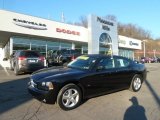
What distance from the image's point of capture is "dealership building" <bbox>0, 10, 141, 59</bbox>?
21.8 m

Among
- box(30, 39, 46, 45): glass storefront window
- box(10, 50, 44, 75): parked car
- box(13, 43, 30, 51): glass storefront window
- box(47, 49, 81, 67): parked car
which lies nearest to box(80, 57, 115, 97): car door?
box(10, 50, 44, 75): parked car

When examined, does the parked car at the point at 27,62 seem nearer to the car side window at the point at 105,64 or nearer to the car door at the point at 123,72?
the car door at the point at 123,72

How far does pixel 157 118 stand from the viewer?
19.7 feet

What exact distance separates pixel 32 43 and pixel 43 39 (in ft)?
6.26

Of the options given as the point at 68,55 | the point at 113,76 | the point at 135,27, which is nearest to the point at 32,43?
the point at 68,55

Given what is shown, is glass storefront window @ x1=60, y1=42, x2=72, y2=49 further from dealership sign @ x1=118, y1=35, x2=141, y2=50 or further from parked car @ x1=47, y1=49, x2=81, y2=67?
dealership sign @ x1=118, y1=35, x2=141, y2=50

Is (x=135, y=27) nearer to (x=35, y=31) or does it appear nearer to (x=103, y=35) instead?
(x=103, y=35)

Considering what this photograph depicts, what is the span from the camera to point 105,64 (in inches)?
322

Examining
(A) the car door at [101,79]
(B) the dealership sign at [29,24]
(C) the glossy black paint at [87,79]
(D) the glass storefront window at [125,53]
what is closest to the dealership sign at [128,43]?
(D) the glass storefront window at [125,53]

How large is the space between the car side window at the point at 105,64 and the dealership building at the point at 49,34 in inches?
567

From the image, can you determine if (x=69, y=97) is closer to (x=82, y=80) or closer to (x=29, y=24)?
(x=82, y=80)

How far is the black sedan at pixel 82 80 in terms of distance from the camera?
6.52 metres

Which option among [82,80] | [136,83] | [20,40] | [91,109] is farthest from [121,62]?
[20,40]

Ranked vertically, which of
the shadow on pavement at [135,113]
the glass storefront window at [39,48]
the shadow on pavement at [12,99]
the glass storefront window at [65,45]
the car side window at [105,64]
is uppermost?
the glass storefront window at [65,45]
